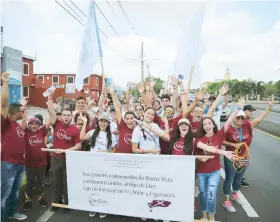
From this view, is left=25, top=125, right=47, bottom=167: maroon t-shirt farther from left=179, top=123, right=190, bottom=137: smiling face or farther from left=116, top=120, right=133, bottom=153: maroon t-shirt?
left=179, top=123, right=190, bottom=137: smiling face

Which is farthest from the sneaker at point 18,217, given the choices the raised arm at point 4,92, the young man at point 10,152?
the raised arm at point 4,92

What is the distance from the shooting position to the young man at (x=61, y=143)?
176 inches

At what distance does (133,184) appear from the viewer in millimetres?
3857

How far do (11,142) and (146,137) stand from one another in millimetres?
1916

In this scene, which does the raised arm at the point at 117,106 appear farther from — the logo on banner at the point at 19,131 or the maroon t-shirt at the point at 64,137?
the logo on banner at the point at 19,131

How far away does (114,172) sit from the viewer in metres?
3.92

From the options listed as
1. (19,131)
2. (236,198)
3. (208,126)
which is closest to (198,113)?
(208,126)

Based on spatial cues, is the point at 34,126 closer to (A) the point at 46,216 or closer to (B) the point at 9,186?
(B) the point at 9,186

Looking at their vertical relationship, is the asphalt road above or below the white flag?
below

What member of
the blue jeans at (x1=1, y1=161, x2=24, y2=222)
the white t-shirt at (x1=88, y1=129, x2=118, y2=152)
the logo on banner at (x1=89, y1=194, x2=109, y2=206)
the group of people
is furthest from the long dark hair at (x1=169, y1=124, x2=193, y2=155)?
the blue jeans at (x1=1, y1=161, x2=24, y2=222)

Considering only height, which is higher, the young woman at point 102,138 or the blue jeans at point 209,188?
the young woman at point 102,138

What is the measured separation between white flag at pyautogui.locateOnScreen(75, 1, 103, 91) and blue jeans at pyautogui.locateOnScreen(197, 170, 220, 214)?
2974 millimetres

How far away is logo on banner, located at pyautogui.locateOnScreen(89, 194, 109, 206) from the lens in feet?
13.2

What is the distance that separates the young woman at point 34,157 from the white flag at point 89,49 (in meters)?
1.32
